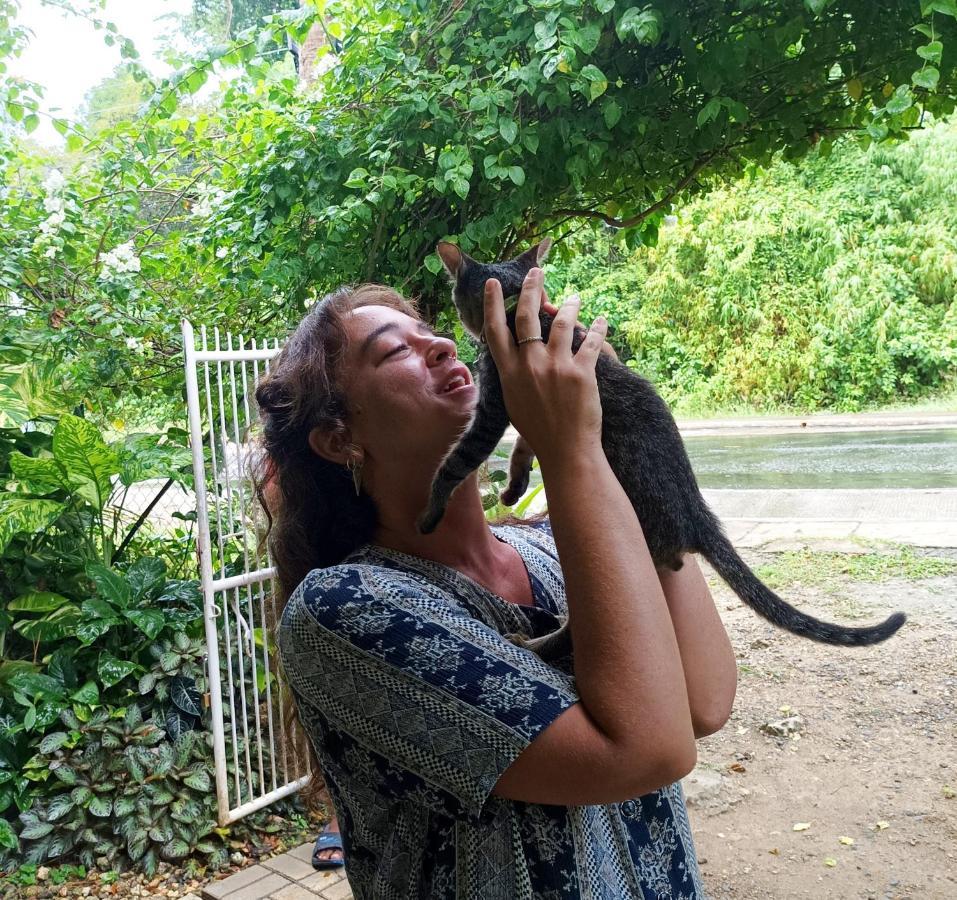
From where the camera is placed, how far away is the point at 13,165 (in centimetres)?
462

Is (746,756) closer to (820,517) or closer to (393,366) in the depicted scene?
(393,366)

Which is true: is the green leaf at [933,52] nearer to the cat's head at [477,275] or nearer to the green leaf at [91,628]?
the cat's head at [477,275]

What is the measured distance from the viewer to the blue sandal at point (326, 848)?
3520 millimetres

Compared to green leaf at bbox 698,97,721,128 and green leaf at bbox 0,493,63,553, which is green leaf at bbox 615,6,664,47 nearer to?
green leaf at bbox 698,97,721,128

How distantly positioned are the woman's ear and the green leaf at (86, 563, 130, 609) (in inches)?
115

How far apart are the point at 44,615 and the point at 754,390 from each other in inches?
568

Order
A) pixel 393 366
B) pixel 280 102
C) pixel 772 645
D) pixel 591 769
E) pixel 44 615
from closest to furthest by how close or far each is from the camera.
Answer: pixel 591 769 < pixel 393 366 < pixel 280 102 < pixel 44 615 < pixel 772 645

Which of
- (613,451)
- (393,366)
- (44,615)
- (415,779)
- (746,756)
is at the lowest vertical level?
(746,756)

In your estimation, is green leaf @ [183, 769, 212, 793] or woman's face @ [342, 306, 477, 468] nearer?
woman's face @ [342, 306, 477, 468]

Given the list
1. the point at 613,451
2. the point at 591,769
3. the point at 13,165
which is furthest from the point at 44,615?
the point at 591,769

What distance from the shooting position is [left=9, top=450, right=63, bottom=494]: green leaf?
397cm

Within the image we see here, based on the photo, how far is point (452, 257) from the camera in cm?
232

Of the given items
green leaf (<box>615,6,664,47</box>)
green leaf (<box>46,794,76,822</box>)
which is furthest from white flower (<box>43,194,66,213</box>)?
green leaf (<box>615,6,664,47</box>)

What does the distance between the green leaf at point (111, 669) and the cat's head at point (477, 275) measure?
2517 millimetres
